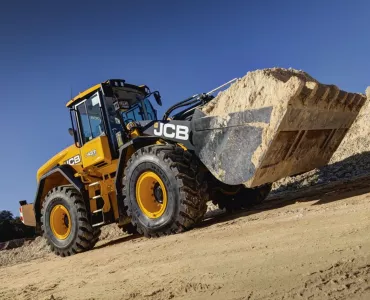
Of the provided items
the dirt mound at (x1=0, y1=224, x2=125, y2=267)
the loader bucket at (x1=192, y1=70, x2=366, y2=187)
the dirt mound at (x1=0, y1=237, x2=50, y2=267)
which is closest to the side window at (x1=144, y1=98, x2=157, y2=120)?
the loader bucket at (x1=192, y1=70, x2=366, y2=187)

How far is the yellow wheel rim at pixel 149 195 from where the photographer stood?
623cm

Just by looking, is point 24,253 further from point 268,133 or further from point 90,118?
point 268,133

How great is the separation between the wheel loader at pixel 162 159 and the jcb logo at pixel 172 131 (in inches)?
0.6

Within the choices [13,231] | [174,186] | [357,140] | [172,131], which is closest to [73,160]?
[172,131]

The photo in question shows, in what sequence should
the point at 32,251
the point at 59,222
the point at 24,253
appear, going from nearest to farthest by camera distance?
the point at 59,222
the point at 32,251
the point at 24,253

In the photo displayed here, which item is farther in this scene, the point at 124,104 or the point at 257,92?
the point at 124,104

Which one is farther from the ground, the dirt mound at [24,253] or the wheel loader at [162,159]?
the wheel loader at [162,159]

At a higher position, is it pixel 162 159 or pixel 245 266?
pixel 162 159

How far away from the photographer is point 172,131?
620 centimetres

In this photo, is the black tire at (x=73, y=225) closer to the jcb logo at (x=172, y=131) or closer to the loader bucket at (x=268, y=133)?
the jcb logo at (x=172, y=131)

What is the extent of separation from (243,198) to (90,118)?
3.56 metres

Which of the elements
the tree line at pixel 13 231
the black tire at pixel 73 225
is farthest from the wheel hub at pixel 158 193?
the tree line at pixel 13 231

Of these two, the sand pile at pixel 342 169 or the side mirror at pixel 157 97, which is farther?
the sand pile at pixel 342 169

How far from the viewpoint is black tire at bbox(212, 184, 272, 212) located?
804 centimetres
